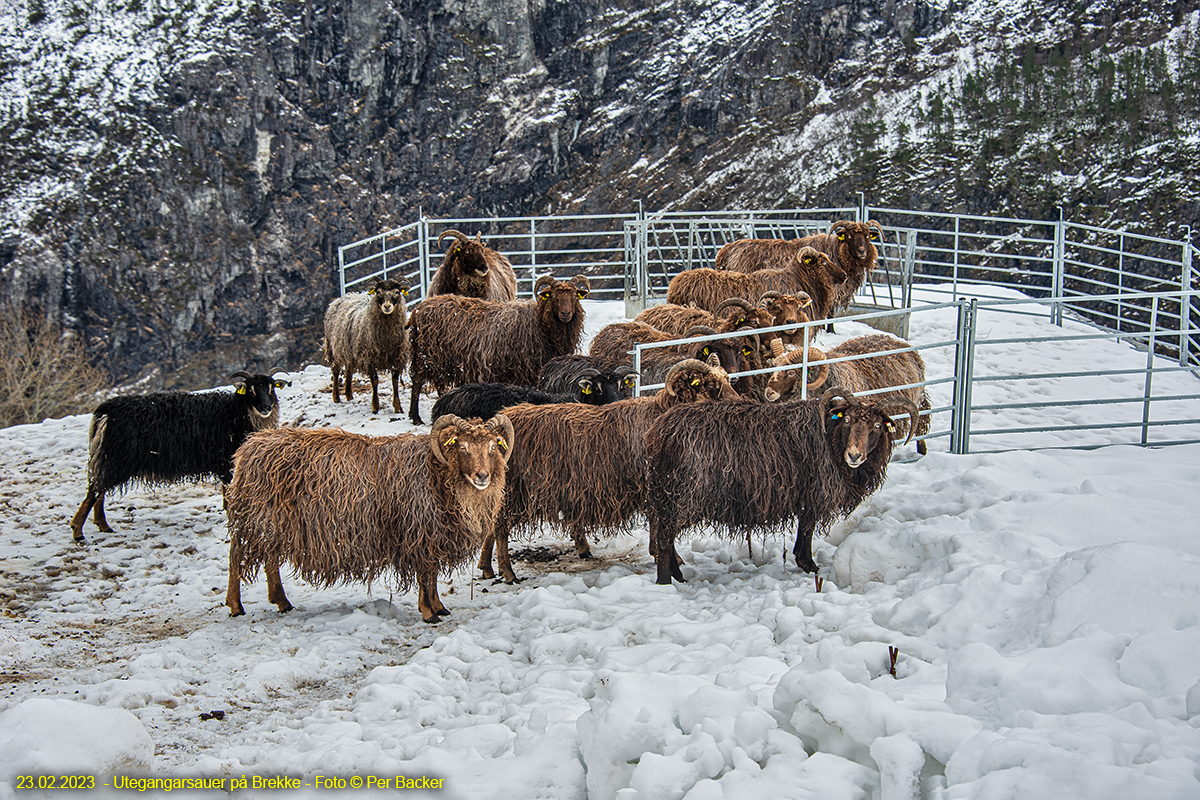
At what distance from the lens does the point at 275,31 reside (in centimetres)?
6600

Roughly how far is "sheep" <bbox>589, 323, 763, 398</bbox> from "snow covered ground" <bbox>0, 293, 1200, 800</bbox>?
61.3 inches

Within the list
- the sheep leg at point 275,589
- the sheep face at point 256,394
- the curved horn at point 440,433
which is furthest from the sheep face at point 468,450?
the sheep face at point 256,394

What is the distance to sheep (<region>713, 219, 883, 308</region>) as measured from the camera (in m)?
12.0

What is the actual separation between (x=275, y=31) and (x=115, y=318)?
24.8 meters

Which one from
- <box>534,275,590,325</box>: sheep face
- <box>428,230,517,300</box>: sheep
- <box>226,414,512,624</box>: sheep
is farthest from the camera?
<box>428,230,517,300</box>: sheep

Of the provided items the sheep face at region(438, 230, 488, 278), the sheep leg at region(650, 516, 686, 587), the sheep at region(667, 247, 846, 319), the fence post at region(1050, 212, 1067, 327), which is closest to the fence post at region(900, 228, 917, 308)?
the sheep at region(667, 247, 846, 319)

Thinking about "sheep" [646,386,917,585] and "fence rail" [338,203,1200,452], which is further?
"fence rail" [338,203,1200,452]

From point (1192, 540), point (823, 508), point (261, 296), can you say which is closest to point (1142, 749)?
point (1192, 540)

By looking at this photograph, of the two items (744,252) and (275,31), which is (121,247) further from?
(744,252)

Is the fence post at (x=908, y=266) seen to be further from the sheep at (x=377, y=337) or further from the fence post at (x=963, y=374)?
the sheep at (x=377, y=337)

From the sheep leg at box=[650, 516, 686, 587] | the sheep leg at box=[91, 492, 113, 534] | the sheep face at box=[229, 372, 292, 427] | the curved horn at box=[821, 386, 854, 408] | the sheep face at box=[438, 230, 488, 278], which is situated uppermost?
the sheep face at box=[438, 230, 488, 278]

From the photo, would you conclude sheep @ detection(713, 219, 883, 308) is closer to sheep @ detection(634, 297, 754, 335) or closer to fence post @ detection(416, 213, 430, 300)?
sheep @ detection(634, 297, 754, 335)

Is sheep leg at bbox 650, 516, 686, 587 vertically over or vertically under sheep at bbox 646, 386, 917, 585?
under

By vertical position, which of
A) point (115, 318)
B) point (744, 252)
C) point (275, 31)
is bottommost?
point (115, 318)
